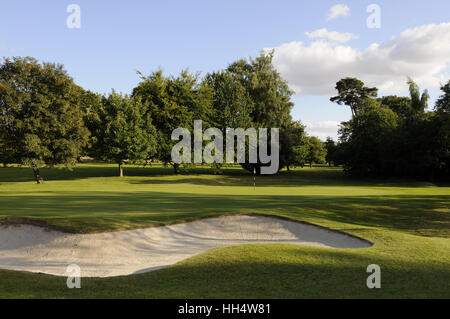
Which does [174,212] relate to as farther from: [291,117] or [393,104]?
[393,104]

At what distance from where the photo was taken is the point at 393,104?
83625mm

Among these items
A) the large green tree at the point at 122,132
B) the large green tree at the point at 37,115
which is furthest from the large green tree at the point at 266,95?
the large green tree at the point at 37,115

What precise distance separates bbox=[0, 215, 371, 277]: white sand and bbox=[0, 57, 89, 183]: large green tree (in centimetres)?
2857

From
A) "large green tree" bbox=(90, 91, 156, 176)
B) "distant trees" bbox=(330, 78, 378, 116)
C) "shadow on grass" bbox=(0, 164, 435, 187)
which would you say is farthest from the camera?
"distant trees" bbox=(330, 78, 378, 116)

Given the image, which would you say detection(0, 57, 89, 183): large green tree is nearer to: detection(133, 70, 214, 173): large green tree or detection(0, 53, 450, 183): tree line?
detection(0, 53, 450, 183): tree line

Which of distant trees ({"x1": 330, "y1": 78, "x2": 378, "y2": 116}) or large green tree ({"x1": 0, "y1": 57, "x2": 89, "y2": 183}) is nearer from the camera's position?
large green tree ({"x1": 0, "y1": 57, "x2": 89, "y2": 183})

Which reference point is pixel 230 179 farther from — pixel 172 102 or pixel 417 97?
pixel 417 97

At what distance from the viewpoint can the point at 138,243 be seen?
1087 centimetres

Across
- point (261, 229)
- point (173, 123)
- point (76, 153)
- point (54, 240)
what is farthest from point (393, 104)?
point (54, 240)

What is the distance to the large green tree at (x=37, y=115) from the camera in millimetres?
35188

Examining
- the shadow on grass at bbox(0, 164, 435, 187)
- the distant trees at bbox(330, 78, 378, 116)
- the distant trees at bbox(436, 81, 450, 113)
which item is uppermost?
the distant trees at bbox(330, 78, 378, 116)

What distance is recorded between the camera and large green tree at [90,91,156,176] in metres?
43.4

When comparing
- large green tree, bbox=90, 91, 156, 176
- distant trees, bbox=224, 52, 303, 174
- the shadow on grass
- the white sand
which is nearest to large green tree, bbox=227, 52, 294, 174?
distant trees, bbox=224, 52, 303, 174

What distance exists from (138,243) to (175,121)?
4014 centimetres
